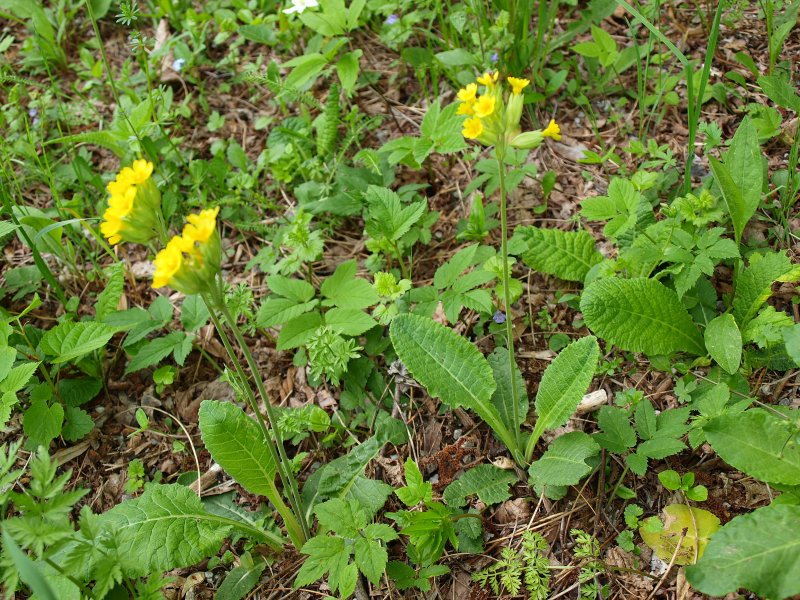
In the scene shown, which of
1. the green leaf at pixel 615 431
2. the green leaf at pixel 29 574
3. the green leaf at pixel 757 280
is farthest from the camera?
the green leaf at pixel 757 280

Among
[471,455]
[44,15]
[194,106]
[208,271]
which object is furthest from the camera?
[44,15]

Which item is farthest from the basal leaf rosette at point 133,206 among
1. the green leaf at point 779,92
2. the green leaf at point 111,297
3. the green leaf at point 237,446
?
the green leaf at point 779,92

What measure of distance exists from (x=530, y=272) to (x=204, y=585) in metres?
1.73

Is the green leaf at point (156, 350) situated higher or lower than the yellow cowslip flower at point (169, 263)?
lower

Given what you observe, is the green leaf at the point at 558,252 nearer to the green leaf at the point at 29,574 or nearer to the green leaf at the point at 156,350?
A: the green leaf at the point at 156,350

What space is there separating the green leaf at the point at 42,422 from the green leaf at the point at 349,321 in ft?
3.57

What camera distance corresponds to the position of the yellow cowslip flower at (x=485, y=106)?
162 centimetres

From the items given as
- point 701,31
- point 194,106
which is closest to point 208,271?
point 194,106

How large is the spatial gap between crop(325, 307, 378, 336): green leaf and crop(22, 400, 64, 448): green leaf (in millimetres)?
1087

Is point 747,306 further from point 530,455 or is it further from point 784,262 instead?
point 530,455

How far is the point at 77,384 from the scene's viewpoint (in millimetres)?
2668

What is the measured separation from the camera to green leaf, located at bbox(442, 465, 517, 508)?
212cm

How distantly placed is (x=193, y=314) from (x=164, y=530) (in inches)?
37.9

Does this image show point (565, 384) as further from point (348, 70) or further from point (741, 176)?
point (348, 70)
